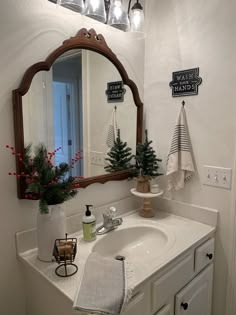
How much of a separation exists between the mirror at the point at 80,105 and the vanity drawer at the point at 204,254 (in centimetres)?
63

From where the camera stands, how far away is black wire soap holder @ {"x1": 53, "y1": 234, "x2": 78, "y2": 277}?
0.94 m

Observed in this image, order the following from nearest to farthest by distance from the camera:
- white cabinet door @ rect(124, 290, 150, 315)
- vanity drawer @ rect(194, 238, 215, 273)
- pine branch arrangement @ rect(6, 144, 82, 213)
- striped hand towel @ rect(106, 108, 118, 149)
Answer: white cabinet door @ rect(124, 290, 150, 315), pine branch arrangement @ rect(6, 144, 82, 213), vanity drawer @ rect(194, 238, 215, 273), striped hand towel @ rect(106, 108, 118, 149)

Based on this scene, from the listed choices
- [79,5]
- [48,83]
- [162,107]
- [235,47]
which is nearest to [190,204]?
[162,107]

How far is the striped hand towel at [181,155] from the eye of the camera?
56.1 inches

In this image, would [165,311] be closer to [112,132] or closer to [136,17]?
[112,132]

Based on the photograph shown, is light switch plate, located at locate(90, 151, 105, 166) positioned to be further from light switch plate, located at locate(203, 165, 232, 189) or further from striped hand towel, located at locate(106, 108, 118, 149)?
light switch plate, located at locate(203, 165, 232, 189)

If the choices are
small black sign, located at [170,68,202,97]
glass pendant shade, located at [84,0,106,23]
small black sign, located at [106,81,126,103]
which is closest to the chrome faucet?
small black sign, located at [106,81,126,103]

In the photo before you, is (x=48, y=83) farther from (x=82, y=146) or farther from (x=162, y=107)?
(x=162, y=107)

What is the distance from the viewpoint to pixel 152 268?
971 millimetres

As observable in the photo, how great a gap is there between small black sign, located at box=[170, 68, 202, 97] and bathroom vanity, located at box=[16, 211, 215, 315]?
0.80 metres

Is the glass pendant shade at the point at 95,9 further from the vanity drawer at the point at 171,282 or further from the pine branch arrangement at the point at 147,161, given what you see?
the vanity drawer at the point at 171,282

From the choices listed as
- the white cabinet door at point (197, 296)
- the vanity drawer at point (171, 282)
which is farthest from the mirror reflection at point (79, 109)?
the white cabinet door at point (197, 296)

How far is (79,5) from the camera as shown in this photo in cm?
111

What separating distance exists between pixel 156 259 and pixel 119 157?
27.7 inches
